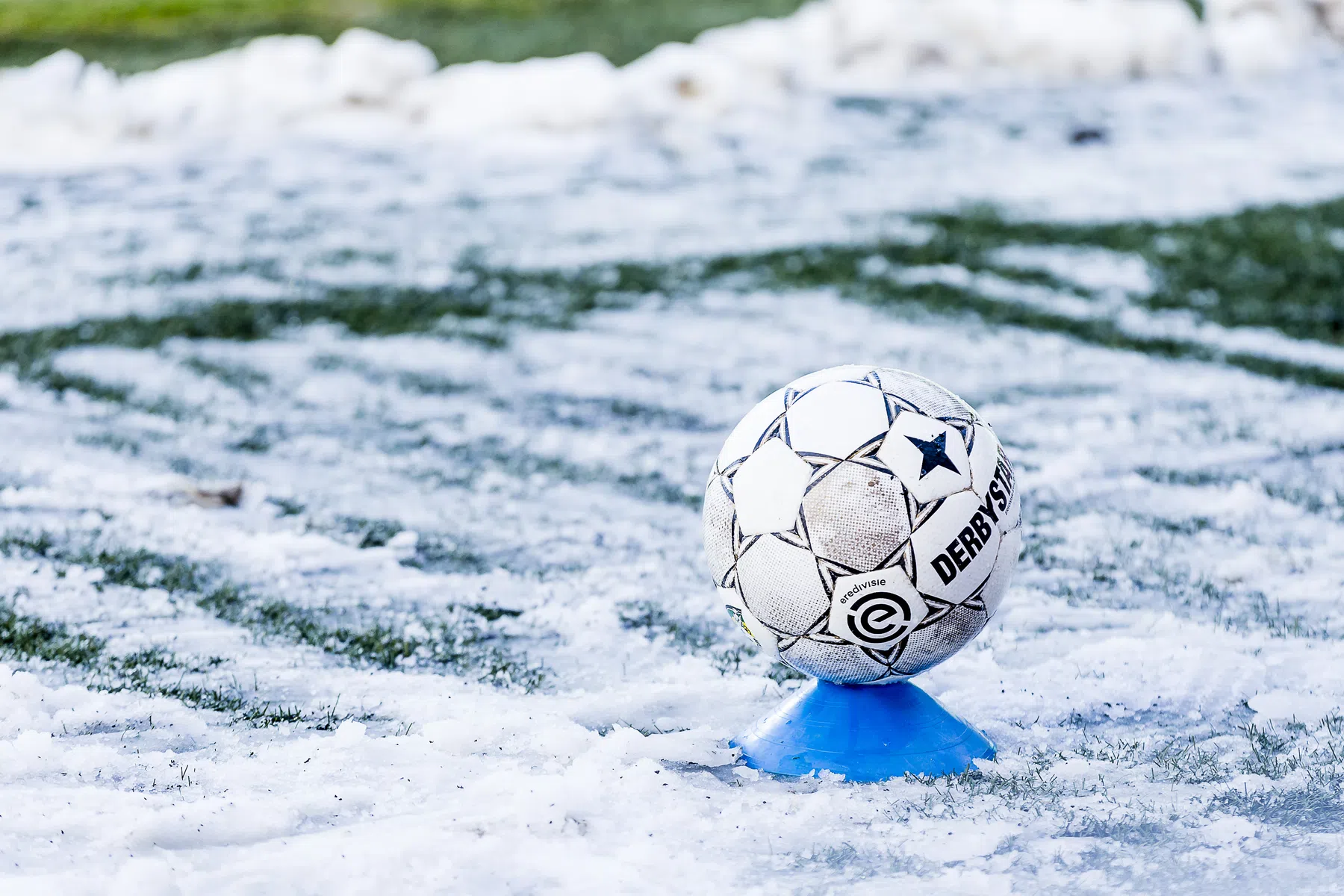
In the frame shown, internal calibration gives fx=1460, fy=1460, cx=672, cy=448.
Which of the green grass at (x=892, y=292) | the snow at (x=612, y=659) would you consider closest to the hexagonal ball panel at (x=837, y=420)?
the snow at (x=612, y=659)

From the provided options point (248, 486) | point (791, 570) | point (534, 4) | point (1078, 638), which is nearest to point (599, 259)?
point (248, 486)

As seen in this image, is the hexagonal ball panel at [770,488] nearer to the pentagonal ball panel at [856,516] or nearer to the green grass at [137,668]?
the pentagonal ball panel at [856,516]

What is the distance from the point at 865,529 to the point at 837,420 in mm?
304

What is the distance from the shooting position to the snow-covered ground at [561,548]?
3307mm

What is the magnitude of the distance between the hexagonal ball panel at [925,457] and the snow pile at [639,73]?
35.4ft

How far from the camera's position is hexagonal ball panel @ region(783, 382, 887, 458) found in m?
3.64

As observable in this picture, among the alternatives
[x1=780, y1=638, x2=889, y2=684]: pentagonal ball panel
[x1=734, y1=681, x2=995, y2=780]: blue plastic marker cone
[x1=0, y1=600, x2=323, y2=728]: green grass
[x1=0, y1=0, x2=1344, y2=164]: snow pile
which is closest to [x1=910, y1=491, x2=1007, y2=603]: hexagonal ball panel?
[x1=780, y1=638, x2=889, y2=684]: pentagonal ball panel

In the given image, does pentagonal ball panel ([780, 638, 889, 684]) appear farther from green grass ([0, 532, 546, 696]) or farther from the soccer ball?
green grass ([0, 532, 546, 696])

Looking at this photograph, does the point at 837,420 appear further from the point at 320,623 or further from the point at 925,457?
the point at 320,623

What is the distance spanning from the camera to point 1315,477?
6.27 m

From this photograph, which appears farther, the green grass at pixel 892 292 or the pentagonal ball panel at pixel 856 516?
the green grass at pixel 892 292

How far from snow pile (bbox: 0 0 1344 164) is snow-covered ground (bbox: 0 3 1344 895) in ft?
3.81

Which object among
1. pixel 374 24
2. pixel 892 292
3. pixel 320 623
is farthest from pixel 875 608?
pixel 374 24

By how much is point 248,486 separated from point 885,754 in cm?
363
